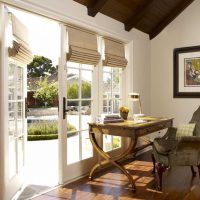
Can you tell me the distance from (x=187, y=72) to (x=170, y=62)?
1.31ft

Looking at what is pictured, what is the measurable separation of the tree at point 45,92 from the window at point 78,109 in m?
6.13

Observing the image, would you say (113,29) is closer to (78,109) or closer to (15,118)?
(78,109)

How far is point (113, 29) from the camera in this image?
14.0 feet

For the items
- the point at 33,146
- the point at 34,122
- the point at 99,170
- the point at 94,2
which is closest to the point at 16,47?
the point at 94,2

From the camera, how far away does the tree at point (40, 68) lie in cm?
1008

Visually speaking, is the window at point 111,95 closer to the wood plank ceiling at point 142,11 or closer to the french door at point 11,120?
the wood plank ceiling at point 142,11

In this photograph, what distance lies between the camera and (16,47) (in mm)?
2859

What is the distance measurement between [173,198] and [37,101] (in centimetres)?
775

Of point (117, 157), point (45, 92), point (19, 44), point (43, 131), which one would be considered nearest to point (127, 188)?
point (117, 157)

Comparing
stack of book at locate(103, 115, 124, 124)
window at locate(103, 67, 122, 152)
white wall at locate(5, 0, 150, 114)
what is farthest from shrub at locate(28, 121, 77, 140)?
stack of book at locate(103, 115, 124, 124)

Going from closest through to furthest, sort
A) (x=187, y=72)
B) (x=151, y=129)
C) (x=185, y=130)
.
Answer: (x=151, y=129)
(x=185, y=130)
(x=187, y=72)

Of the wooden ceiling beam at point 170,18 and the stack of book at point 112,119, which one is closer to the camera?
the stack of book at point 112,119

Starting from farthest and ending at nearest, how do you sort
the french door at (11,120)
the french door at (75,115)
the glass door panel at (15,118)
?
the french door at (75,115) < the glass door panel at (15,118) < the french door at (11,120)

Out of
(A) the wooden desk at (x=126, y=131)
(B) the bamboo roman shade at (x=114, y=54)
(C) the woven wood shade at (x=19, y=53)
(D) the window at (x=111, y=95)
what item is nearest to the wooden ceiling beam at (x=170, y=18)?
(B) the bamboo roman shade at (x=114, y=54)
